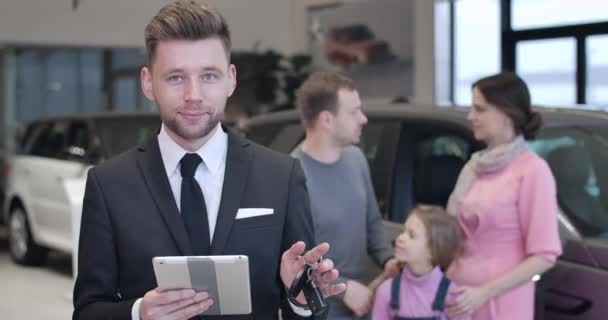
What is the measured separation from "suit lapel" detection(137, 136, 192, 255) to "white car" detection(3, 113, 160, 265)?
5802 mm

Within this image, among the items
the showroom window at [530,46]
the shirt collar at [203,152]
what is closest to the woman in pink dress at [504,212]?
the shirt collar at [203,152]

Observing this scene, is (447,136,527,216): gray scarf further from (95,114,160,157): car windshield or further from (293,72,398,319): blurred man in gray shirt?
(95,114,160,157): car windshield

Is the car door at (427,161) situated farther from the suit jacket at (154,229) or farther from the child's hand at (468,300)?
the suit jacket at (154,229)

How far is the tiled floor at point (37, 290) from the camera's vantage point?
7.13m

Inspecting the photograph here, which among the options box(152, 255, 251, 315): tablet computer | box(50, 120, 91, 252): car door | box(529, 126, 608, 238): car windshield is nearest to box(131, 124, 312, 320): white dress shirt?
box(152, 255, 251, 315): tablet computer

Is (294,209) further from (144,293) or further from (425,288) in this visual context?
(425,288)

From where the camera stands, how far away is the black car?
3.45 metres

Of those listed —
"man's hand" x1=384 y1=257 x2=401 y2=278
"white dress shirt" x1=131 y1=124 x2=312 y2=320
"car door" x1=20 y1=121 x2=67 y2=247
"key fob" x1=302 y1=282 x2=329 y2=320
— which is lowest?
"car door" x1=20 y1=121 x2=67 y2=247

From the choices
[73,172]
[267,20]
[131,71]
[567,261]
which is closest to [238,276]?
[567,261]

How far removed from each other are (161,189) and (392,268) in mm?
1664

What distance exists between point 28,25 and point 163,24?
9585 mm

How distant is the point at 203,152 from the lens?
6.40 feet

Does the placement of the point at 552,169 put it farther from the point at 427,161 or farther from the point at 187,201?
the point at 187,201

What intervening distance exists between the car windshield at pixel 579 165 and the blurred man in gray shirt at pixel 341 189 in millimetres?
771
